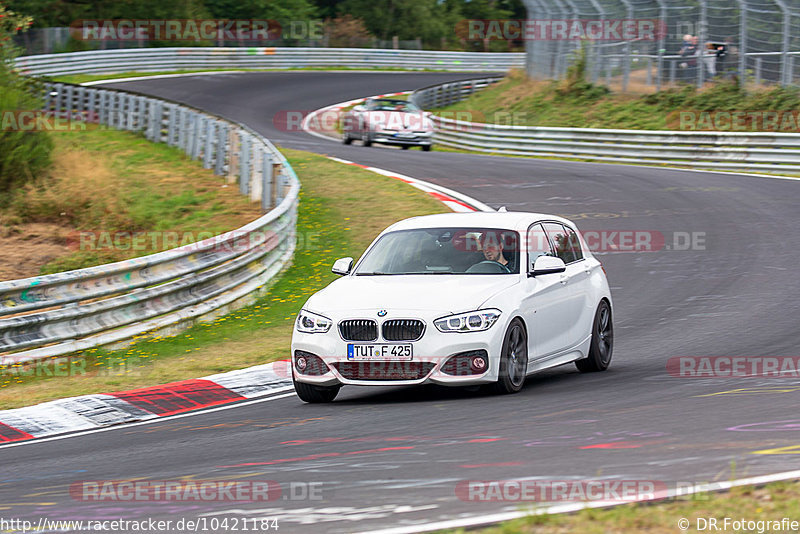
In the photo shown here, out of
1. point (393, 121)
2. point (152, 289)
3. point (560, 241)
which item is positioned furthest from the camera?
point (393, 121)

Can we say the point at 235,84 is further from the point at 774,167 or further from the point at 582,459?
the point at 582,459

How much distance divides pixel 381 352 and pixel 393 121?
26404mm

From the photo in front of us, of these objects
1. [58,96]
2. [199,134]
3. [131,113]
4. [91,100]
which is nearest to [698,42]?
[199,134]

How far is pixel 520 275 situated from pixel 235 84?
44.1 metres

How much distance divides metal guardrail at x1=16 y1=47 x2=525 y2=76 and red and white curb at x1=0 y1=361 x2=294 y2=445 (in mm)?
41114

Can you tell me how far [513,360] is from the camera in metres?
8.88

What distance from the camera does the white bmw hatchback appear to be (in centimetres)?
855

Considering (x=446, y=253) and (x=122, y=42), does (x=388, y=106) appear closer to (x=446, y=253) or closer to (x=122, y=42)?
(x=122, y=42)

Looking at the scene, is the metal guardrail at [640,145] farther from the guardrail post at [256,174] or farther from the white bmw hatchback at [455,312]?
the white bmw hatchback at [455,312]

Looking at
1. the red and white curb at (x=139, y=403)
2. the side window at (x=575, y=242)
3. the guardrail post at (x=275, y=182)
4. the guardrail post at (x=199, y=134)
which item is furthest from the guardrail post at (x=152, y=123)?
the side window at (x=575, y=242)

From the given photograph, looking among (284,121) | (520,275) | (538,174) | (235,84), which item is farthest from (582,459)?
(235,84)

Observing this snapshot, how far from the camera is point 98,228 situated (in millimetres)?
19562

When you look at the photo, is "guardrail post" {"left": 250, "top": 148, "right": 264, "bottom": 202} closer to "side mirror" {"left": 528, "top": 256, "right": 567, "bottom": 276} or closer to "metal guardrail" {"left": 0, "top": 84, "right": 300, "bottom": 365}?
"metal guardrail" {"left": 0, "top": 84, "right": 300, "bottom": 365}

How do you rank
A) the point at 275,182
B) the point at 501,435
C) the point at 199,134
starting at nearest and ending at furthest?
the point at 501,435 → the point at 275,182 → the point at 199,134
